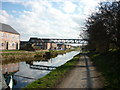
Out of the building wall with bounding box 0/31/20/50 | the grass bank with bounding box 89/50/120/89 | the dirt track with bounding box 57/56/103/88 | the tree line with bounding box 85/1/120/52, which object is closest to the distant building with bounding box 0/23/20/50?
the building wall with bounding box 0/31/20/50

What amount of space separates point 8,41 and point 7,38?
1.20 m

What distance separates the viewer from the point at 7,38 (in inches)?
1763

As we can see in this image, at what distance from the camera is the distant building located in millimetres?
42062

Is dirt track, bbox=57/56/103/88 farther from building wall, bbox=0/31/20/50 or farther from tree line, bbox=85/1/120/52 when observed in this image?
building wall, bbox=0/31/20/50

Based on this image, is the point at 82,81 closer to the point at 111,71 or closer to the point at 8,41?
the point at 111,71

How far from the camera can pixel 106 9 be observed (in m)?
20.3

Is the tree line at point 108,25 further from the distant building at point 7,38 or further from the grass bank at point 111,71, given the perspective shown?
the distant building at point 7,38

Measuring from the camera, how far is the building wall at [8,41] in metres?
42.2

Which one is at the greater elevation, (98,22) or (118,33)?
(98,22)

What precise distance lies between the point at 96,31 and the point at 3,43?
107ft

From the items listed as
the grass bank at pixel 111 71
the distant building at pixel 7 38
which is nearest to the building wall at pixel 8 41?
the distant building at pixel 7 38

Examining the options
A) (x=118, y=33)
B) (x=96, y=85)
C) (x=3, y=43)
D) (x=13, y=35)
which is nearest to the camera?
(x=96, y=85)

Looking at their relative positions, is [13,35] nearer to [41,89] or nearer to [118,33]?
[118,33]

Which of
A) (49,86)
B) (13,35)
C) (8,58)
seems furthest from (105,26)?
(13,35)
